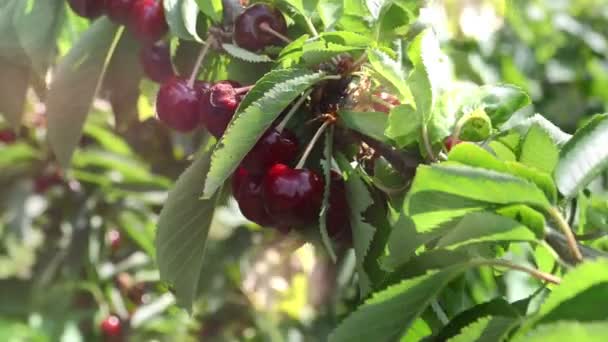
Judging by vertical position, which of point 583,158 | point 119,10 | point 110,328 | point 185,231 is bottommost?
point 110,328

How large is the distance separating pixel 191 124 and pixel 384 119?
256mm

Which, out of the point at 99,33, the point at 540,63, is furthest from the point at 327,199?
the point at 540,63

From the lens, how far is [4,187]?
7.00ft

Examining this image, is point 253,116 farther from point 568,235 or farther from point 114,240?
point 114,240

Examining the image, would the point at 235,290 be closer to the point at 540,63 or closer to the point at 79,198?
the point at 79,198

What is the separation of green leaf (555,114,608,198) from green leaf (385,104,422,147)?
123 millimetres

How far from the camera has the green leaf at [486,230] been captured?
635 millimetres

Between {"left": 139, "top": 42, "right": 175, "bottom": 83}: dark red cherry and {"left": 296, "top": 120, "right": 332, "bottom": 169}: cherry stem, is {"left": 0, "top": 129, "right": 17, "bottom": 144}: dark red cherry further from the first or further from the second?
{"left": 296, "top": 120, "right": 332, "bottom": 169}: cherry stem

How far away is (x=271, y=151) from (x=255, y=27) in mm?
142

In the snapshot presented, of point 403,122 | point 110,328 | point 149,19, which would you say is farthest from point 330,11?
point 110,328

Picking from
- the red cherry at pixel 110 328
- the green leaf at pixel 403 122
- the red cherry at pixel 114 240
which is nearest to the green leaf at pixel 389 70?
the green leaf at pixel 403 122

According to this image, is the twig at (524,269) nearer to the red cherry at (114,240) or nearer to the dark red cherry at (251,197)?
the dark red cherry at (251,197)

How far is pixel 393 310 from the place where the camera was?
2.22ft

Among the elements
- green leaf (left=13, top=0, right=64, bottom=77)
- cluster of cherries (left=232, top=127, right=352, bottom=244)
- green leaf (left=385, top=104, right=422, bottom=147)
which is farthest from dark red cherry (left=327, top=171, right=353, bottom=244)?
green leaf (left=13, top=0, right=64, bottom=77)
